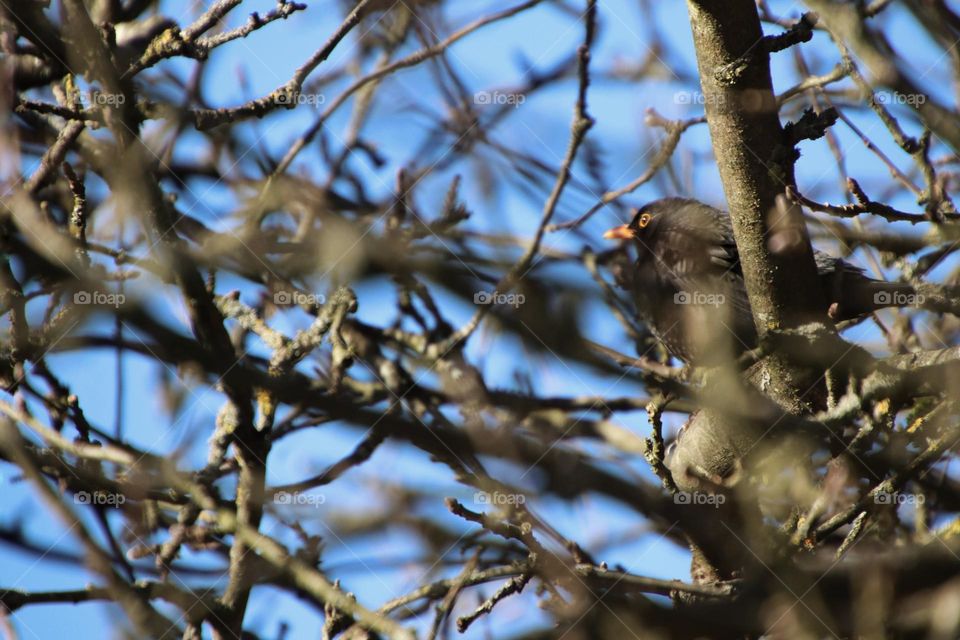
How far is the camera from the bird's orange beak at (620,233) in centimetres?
669

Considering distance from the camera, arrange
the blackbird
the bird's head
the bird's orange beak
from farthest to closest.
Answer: the bird's orange beak → the bird's head → the blackbird

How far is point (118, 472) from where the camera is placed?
4.29 metres

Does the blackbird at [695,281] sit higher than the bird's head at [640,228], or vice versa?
the bird's head at [640,228]

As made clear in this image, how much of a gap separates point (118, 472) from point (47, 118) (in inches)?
80.6

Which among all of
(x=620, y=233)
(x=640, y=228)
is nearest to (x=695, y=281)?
(x=640, y=228)

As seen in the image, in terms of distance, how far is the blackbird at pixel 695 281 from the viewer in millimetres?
4352

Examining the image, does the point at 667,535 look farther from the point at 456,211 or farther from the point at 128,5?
the point at 128,5

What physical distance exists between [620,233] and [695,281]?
114 centimetres

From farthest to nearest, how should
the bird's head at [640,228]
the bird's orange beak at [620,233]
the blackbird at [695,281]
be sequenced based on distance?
the bird's orange beak at [620,233]
the bird's head at [640,228]
the blackbird at [695,281]

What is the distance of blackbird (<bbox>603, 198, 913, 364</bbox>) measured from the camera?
14.3 feet

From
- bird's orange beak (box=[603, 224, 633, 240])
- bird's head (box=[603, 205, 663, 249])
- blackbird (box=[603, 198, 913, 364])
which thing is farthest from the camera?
bird's orange beak (box=[603, 224, 633, 240])

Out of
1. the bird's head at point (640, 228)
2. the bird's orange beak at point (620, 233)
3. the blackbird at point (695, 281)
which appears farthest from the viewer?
the bird's orange beak at point (620, 233)

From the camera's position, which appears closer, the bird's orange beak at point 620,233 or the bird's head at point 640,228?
the bird's head at point 640,228

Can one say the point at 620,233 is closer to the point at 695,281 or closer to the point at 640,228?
the point at 640,228
